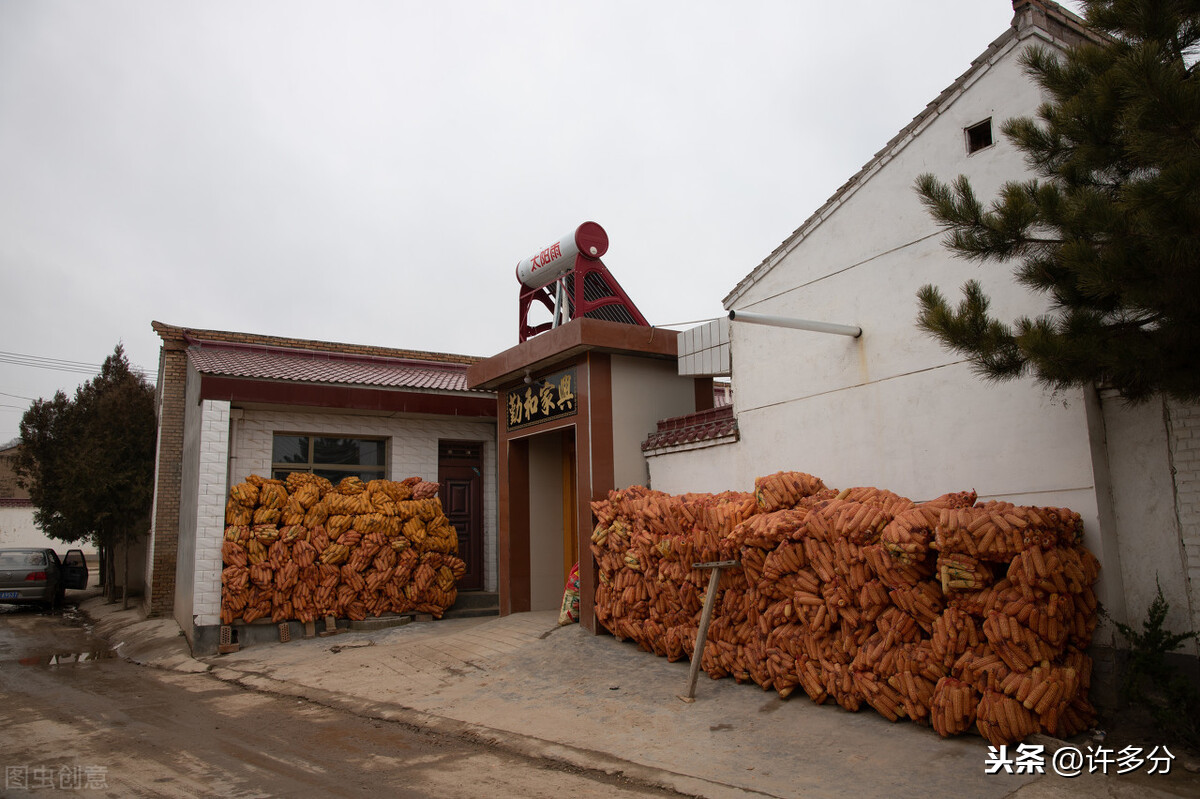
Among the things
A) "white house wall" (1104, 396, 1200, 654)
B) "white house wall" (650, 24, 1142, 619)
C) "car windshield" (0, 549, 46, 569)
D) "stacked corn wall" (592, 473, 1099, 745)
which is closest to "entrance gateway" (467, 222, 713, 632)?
"white house wall" (650, 24, 1142, 619)

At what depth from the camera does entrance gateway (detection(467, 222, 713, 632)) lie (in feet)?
33.9

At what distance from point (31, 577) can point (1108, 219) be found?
69.9ft

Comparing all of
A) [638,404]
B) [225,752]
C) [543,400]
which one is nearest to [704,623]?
[638,404]

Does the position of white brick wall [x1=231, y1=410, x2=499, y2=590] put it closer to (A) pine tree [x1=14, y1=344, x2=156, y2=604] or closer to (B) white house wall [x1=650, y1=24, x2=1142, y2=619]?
(B) white house wall [x1=650, y1=24, x2=1142, y2=619]

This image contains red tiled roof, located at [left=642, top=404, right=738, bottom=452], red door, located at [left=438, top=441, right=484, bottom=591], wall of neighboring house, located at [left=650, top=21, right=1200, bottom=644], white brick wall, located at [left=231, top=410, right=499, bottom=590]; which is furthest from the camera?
red door, located at [left=438, top=441, right=484, bottom=591]

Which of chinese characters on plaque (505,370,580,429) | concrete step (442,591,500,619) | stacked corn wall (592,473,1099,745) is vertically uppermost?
chinese characters on plaque (505,370,580,429)

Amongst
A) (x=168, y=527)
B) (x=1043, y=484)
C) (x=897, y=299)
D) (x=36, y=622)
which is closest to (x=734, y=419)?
(x=897, y=299)

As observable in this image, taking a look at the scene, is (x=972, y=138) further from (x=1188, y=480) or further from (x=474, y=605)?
(x=474, y=605)

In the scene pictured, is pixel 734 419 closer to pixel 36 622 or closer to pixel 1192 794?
pixel 1192 794

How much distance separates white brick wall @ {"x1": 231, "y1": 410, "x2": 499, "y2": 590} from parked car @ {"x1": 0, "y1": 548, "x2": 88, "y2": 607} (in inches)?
362

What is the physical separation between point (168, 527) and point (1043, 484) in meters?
15.3

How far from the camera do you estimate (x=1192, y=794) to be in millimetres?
4586

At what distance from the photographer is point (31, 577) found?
1783cm

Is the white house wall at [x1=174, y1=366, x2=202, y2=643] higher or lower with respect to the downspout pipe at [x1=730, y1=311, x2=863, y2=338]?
lower
